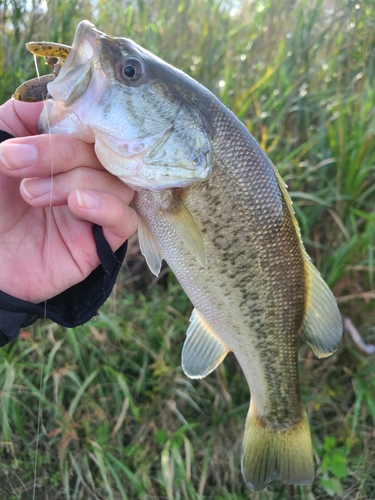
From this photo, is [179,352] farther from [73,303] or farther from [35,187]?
[35,187]

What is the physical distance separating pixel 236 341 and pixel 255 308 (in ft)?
0.59

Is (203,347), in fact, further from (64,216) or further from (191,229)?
(64,216)

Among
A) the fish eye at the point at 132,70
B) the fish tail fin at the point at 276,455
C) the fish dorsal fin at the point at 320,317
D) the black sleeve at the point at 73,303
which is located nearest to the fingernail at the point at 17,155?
the black sleeve at the point at 73,303

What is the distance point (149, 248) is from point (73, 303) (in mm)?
365

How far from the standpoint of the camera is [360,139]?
2.52 meters

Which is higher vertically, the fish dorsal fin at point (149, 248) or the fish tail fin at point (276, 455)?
the fish dorsal fin at point (149, 248)

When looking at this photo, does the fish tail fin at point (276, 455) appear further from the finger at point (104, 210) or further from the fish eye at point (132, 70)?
the fish eye at point (132, 70)

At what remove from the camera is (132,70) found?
46.4 inches

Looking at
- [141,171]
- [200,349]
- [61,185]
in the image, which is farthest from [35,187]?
[200,349]

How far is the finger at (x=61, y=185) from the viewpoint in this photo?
3.72ft

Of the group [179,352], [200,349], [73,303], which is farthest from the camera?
[179,352]

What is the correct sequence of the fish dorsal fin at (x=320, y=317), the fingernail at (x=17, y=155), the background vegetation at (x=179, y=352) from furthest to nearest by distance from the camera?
the background vegetation at (x=179, y=352) < the fish dorsal fin at (x=320, y=317) < the fingernail at (x=17, y=155)

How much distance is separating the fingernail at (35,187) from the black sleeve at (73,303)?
0.23m

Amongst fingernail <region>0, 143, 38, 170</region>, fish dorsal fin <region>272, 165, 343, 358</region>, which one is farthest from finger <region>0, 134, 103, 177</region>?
fish dorsal fin <region>272, 165, 343, 358</region>
